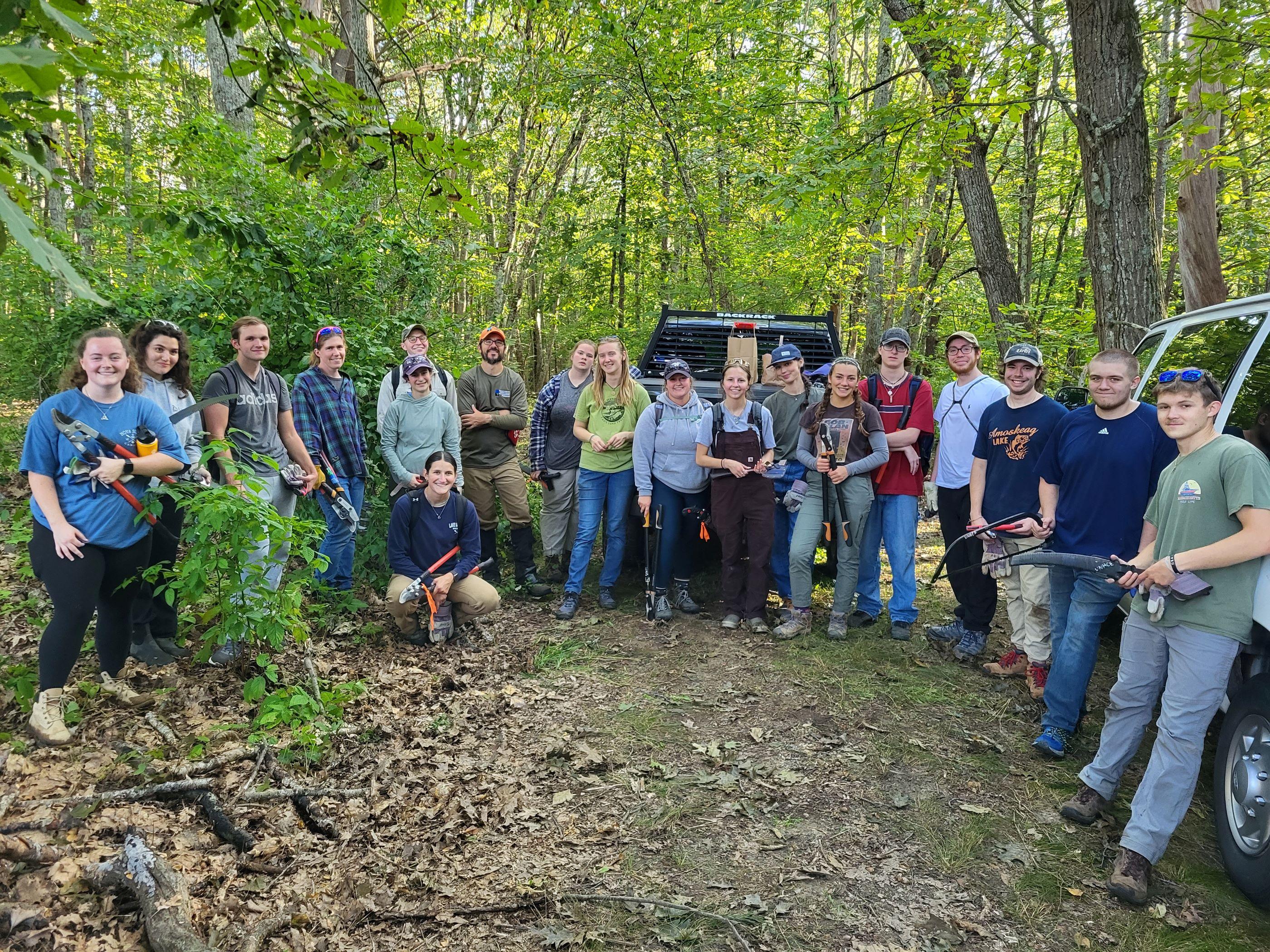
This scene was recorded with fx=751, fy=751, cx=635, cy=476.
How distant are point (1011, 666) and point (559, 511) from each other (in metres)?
3.79

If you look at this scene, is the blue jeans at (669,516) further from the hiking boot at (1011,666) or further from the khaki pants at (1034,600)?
the hiking boot at (1011,666)

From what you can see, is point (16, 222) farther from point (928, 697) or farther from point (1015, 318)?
point (1015, 318)

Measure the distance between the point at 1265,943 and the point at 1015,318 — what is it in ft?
24.6

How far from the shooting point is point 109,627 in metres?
4.13

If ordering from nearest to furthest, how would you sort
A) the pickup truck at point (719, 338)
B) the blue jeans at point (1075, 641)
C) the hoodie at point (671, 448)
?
the blue jeans at point (1075, 641)
the hoodie at point (671, 448)
the pickup truck at point (719, 338)

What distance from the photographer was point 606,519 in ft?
21.2

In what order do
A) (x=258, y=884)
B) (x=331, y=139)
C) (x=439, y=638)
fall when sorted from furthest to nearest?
(x=439, y=638)
(x=258, y=884)
(x=331, y=139)

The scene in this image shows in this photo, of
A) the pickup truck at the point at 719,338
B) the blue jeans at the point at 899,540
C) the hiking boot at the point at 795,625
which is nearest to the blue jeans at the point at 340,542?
the pickup truck at the point at 719,338

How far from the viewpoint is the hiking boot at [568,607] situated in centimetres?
612

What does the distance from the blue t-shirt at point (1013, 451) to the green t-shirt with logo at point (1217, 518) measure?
140 cm

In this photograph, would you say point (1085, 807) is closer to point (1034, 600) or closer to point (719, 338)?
point (1034, 600)

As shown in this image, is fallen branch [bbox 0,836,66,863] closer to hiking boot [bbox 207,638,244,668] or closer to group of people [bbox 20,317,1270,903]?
group of people [bbox 20,317,1270,903]

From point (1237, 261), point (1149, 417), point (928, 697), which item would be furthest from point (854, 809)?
point (1237, 261)

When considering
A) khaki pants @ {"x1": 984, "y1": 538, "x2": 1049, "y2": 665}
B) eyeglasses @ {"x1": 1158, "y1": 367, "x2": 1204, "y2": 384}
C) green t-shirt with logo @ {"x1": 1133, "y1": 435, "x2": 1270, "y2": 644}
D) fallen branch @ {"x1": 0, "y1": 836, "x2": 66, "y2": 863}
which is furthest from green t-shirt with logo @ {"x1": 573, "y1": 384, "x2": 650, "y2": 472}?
fallen branch @ {"x1": 0, "y1": 836, "x2": 66, "y2": 863}
